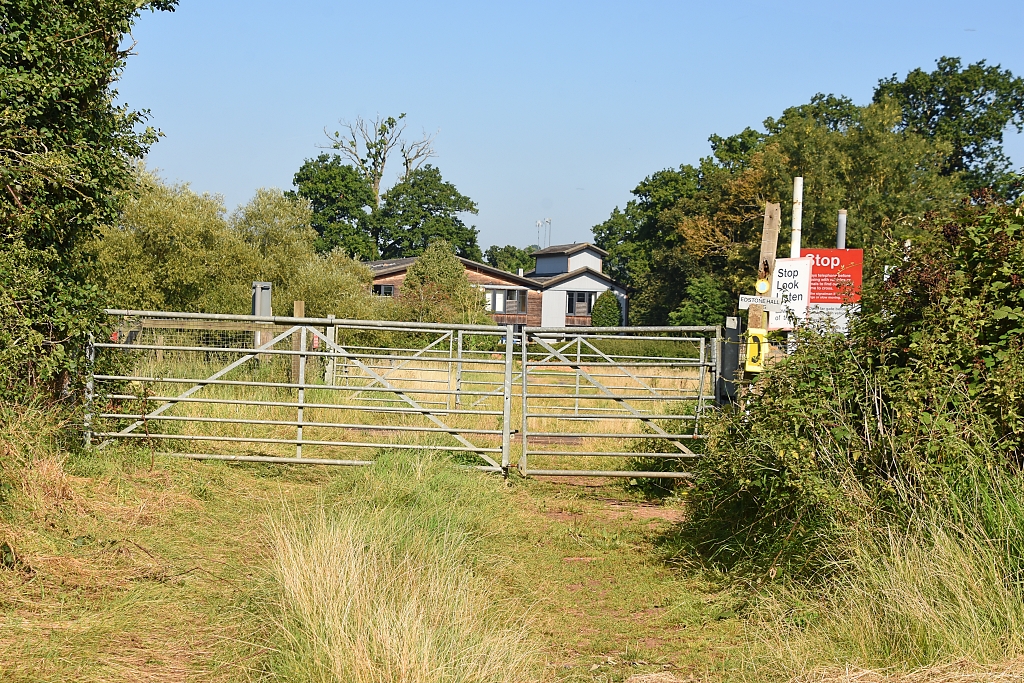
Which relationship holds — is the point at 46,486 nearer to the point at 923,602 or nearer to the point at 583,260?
the point at 923,602

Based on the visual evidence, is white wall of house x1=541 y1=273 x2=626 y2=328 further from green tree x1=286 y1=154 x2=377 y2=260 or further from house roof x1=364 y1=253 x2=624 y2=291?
green tree x1=286 y1=154 x2=377 y2=260

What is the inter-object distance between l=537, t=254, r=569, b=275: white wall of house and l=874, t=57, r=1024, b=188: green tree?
107 ft

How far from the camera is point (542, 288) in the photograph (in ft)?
228

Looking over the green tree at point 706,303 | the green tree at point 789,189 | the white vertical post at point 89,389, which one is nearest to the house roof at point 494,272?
the green tree at point 789,189

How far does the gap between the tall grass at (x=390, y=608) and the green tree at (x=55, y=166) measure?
3112 mm

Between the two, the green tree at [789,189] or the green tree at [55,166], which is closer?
the green tree at [55,166]

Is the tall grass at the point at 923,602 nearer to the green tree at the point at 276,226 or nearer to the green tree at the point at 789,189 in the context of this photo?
the green tree at the point at 789,189

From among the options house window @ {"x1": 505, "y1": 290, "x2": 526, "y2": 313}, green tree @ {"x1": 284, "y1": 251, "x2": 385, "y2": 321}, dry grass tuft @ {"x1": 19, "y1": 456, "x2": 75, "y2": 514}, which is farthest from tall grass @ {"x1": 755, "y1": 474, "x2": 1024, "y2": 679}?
house window @ {"x1": 505, "y1": 290, "x2": 526, "y2": 313}

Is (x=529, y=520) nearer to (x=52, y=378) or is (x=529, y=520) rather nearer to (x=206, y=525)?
(x=206, y=525)

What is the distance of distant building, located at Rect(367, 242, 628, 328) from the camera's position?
62406mm

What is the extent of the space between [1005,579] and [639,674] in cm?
192

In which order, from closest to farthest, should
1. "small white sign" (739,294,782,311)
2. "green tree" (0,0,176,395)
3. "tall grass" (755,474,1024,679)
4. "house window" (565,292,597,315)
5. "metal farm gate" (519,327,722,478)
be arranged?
"tall grass" (755,474,1024,679), "green tree" (0,0,176,395), "small white sign" (739,294,782,311), "metal farm gate" (519,327,722,478), "house window" (565,292,597,315)

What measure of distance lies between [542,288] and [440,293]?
28.5 meters

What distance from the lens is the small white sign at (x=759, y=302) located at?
33.0 feet
